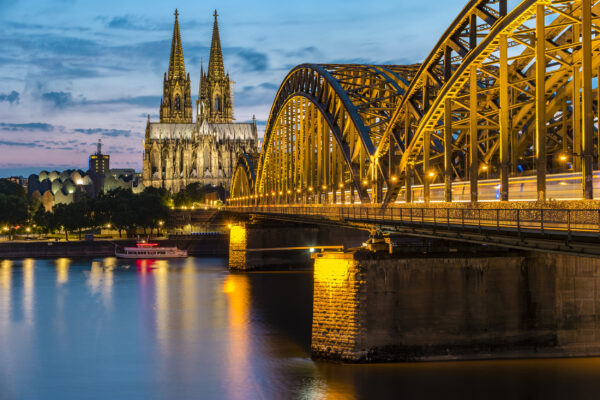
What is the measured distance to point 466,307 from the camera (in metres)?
32.0

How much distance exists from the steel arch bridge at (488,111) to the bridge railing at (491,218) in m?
1.97

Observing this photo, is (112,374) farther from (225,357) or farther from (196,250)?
(196,250)

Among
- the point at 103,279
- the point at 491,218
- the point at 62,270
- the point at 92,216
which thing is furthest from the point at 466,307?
the point at 92,216

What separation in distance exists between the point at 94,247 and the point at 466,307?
9029cm

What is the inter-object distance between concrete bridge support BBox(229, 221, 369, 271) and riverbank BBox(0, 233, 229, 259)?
33607 millimetres

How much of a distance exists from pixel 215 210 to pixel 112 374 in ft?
390

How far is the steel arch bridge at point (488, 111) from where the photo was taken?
2716 centimetres

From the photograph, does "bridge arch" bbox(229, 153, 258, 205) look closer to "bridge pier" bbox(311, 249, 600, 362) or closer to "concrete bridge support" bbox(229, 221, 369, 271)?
"concrete bridge support" bbox(229, 221, 369, 271)

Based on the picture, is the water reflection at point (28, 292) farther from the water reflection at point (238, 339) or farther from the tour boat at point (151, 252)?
the tour boat at point (151, 252)

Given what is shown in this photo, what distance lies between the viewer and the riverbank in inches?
4296

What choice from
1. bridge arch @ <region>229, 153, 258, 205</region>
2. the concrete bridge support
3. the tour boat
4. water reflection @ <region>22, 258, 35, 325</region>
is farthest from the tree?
the concrete bridge support

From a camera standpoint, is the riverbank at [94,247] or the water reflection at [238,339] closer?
the water reflection at [238,339]

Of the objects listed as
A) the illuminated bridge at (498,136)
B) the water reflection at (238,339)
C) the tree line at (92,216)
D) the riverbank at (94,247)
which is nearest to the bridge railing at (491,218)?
the illuminated bridge at (498,136)

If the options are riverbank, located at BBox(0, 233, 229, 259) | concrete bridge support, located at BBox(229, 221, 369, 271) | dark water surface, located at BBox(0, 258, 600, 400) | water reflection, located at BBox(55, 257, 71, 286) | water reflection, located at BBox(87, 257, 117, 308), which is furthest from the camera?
riverbank, located at BBox(0, 233, 229, 259)
